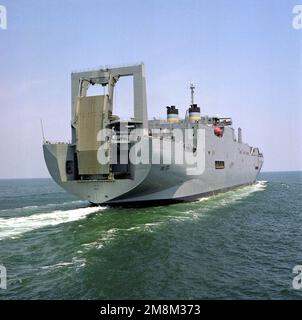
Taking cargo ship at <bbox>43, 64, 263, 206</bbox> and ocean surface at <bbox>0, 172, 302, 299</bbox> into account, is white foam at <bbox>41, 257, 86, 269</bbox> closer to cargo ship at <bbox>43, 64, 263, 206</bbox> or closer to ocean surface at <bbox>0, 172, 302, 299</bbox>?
ocean surface at <bbox>0, 172, 302, 299</bbox>

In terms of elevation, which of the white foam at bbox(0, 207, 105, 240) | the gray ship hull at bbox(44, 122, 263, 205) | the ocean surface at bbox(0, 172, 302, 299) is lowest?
the ocean surface at bbox(0, 172, 302, 299)

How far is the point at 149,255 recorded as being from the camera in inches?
483

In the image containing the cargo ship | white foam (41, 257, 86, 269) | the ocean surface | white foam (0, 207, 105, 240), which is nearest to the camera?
the ocean surface

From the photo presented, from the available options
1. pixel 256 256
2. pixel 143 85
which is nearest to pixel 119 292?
pixel 256 256

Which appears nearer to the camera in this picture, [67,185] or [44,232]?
[44,232]

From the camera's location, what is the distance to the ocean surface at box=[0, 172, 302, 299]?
30.2 feet

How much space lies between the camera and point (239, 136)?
43.1m

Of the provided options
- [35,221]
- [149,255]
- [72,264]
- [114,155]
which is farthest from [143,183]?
[72,264]

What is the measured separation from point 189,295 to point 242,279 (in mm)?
2192

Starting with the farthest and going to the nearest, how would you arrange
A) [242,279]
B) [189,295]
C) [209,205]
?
[209,205] < [242,279] < [189,295]

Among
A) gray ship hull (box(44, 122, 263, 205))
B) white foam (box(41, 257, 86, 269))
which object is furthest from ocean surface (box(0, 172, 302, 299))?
gray ship hull (box(44, 122, 263, 205))

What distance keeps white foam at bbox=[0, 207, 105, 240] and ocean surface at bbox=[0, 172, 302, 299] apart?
5cm

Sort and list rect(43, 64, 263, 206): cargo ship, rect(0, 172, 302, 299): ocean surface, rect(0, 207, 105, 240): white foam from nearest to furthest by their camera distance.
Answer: rect(0, 172, 302, 299): ocean surface, rect(0, 207, 105, 240): white foam, rect(43, 64, 263, 206): cargo ship
